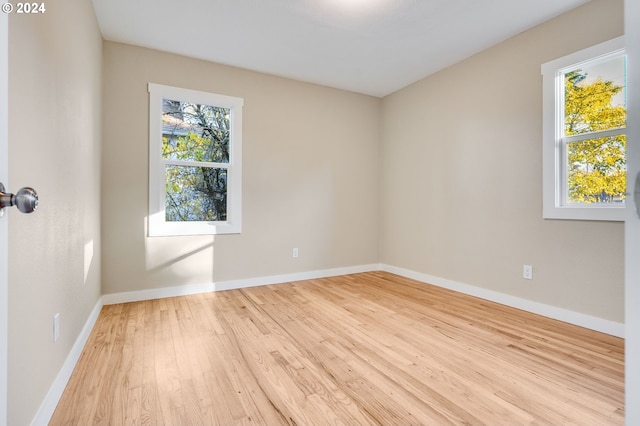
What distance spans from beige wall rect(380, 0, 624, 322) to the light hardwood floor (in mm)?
427

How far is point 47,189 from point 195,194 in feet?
6.94

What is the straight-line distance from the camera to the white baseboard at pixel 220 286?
3111mm

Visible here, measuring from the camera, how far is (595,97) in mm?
2504

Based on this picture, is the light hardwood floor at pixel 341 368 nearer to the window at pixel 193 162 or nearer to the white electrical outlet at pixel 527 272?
the white electrical outlet at pixel 527 272

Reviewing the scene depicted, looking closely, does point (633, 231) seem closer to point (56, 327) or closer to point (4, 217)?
point (4, 217)

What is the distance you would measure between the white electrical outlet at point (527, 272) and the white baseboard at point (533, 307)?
22 centimetres

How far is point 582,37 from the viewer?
2498 millimetres

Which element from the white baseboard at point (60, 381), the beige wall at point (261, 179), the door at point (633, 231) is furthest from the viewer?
the beige wall at point (261, 179)

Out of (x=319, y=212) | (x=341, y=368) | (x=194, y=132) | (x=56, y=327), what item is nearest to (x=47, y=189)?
(x=56, y=327)

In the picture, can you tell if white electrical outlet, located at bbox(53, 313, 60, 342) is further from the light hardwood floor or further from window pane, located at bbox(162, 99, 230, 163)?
window pane, located at bbox(162, 99, 230, 163)

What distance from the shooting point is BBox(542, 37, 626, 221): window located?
7.81 feet

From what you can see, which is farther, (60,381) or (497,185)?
(497,185)

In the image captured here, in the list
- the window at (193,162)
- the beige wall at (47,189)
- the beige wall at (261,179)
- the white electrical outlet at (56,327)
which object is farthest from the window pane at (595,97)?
the white electrical outlet at (56,327)

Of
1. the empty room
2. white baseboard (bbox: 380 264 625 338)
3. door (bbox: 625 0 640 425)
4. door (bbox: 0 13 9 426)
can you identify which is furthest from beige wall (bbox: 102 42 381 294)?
door (bbox: 625 0 640 425)
